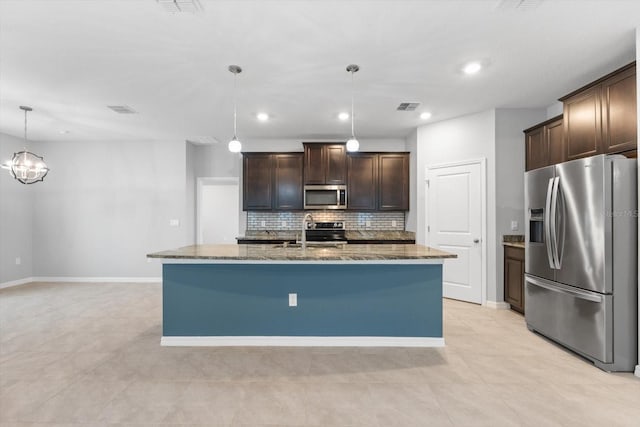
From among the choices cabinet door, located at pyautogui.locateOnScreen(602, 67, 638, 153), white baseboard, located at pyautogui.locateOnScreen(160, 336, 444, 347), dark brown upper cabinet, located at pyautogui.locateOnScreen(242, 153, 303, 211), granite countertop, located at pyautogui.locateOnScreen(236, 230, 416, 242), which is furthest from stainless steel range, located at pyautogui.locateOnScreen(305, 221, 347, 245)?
cabinet door, located at pyautogui.locateOnScreen(602, 67, 638, 153)

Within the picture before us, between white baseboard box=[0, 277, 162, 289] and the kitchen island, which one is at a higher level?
the kitchen island

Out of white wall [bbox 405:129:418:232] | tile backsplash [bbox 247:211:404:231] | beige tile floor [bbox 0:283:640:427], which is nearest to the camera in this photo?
beige tile floor [bbox 0:283:640:427]

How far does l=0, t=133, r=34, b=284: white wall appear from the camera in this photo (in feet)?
18.3

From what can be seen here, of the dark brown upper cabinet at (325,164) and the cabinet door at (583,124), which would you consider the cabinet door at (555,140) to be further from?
Answer: the dark brown upper cabinet at (325,164)

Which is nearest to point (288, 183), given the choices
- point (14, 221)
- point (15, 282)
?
point (14, 221)

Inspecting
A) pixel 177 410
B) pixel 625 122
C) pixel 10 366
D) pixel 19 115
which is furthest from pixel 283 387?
pixel 19 115

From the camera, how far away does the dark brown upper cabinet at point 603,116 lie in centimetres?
278

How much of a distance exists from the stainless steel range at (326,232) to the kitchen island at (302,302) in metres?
2.54

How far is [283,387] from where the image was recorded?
2.36 meters

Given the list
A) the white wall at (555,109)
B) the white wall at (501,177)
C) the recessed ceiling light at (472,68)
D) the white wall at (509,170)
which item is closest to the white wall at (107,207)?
the recessed ceiling light at (472,68)

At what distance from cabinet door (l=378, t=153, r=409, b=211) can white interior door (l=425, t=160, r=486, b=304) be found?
0.68 meters

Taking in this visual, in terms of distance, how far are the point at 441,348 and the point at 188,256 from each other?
2.53 metres

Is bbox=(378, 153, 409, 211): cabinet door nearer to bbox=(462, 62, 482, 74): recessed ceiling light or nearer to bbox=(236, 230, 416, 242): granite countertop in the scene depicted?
bbox=(236, 230, 416, 242): granite countertop

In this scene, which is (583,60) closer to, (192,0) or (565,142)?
(565,142)
